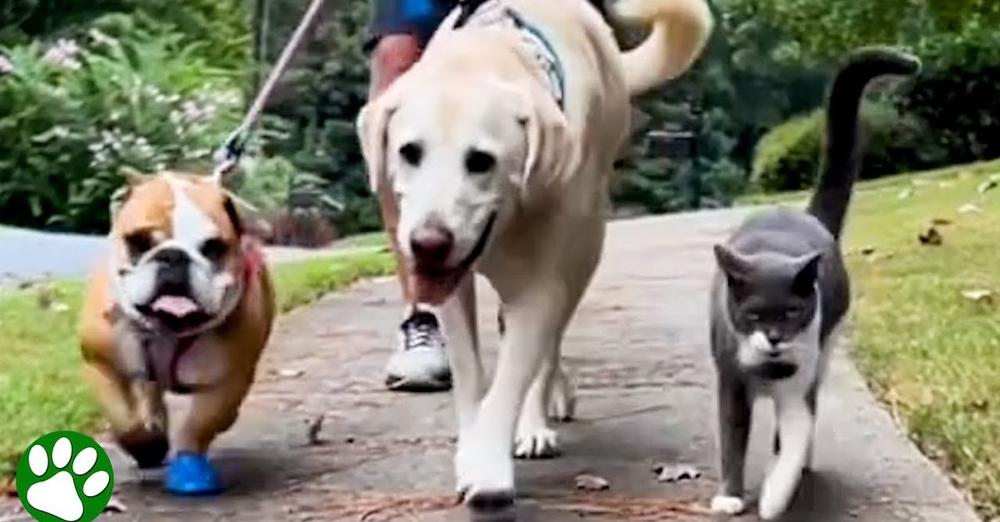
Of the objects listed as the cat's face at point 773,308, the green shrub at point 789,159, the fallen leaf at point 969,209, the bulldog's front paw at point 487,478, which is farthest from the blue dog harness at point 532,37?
the green shrub at point 789,159

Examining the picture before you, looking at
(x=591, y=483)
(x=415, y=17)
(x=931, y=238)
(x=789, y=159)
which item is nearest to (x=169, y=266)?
(x=591, y=483)

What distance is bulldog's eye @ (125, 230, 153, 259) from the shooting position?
8.75 feet

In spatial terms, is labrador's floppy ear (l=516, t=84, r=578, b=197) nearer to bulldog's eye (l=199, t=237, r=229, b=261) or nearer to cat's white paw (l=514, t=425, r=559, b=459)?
bulldog's eye (l=199, t=237, r=229, b=261)

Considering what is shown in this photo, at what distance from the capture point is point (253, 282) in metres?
2.85

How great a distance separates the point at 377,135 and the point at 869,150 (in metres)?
11.1

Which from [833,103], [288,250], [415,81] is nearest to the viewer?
[415,81]

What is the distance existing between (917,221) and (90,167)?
13.1 feet

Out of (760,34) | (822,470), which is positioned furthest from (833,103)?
(760,34)

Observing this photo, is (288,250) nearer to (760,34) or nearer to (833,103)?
(760,34)

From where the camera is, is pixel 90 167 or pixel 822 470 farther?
pixel 90 167

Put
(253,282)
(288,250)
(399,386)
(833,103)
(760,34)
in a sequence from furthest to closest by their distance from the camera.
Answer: (760,34) < (288,250) < (399,386) < (833,103) < (253,282)

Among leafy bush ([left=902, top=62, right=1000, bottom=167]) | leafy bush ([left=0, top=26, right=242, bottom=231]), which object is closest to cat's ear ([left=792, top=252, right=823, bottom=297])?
leafy bush ([left=0, top=26, right=242, bottom=231])

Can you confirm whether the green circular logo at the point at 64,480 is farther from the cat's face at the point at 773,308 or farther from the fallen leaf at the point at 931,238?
the fallen leaf at the point at 931,238

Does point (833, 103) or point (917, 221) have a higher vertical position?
point (833, 103)
